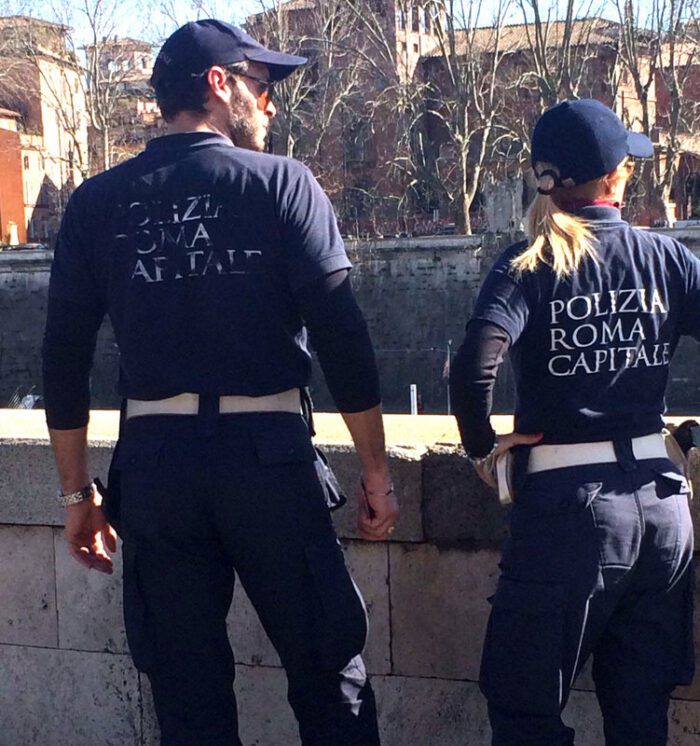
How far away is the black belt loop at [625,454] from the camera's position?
236 centimetres

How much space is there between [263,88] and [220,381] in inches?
26.0

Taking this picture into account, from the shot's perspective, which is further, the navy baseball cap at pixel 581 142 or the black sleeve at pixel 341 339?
the navy baseball cap at pixel 581 142

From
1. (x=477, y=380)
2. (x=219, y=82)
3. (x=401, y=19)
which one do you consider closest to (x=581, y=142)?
(x=477, y=380)

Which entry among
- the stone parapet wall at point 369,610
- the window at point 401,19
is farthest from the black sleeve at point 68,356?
the window at point 401,19

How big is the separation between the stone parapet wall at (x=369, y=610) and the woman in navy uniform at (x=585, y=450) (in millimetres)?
600

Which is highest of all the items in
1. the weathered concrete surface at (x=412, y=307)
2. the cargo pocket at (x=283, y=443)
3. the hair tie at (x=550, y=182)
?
the hair tie at (x=550, y=182)

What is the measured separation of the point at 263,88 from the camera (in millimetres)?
2535

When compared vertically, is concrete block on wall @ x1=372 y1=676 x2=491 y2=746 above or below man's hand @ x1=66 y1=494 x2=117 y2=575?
below

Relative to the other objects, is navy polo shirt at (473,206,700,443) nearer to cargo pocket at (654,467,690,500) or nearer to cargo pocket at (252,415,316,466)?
cargo pocket at (654,467,690,500)

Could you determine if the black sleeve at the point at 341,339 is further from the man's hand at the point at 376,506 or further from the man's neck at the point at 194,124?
the man's neck at the point at 194,124

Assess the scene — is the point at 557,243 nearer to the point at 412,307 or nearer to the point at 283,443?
the point at 283,443

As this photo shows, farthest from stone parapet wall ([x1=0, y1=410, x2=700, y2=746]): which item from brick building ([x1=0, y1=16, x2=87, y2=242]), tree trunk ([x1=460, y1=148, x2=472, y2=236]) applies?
brick building ([x1=0, y1=16, x2=87, y2=242])

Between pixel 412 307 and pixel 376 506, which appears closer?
pixel 376 506

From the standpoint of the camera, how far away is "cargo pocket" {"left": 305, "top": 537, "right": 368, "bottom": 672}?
2.36m
